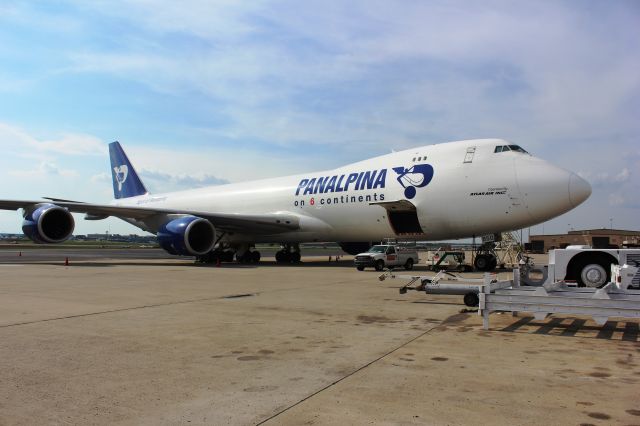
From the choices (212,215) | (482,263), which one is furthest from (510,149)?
(212,215)

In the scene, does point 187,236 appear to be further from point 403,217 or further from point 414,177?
point 414,177

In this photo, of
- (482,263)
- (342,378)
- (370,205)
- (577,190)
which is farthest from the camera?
(370,205)

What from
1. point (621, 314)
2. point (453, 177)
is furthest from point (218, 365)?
point (453, 177)

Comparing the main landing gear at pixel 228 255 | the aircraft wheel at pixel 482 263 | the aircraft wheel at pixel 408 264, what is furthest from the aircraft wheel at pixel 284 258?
the aircraft wheel at pixel 482 263

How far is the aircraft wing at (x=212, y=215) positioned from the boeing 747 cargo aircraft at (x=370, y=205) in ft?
0.17

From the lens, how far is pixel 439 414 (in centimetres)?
370

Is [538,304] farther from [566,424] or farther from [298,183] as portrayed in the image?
[298,183]

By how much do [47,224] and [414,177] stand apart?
1729 cm

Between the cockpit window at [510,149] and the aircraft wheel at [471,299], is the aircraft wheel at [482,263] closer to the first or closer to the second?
the cockpit window at [510,149]

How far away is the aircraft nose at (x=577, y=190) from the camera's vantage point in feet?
55.5

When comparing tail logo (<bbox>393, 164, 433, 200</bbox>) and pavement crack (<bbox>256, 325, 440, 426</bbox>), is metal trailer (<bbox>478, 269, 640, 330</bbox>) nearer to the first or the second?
pavement crack (<bbox>256, 325, 440, 426</bbox>)

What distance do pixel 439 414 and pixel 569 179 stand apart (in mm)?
15641

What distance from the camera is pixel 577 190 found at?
16922 millimetres

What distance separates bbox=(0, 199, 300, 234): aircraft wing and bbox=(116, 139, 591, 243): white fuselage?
0.56m
